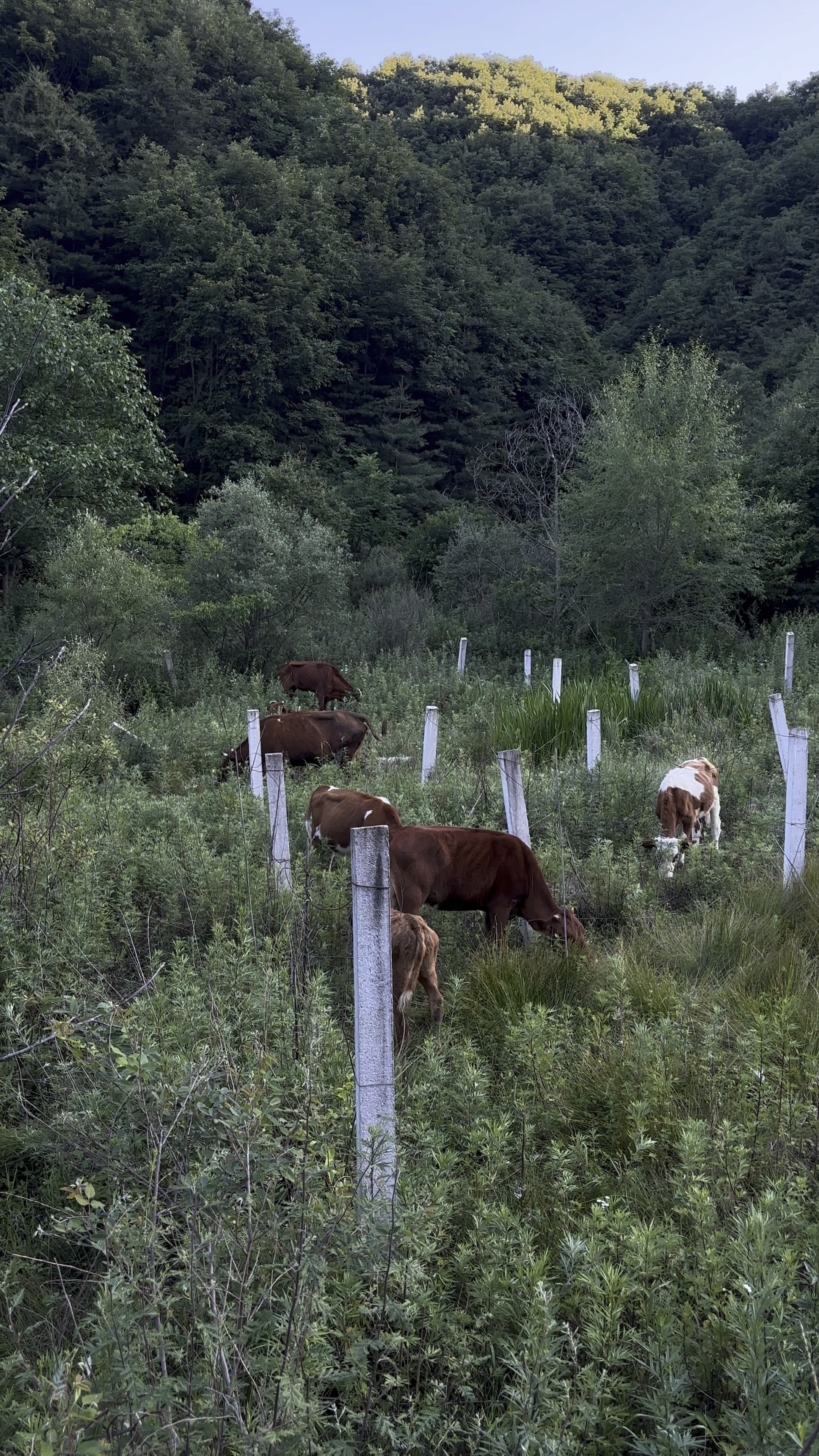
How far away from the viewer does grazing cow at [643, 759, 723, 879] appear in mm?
7066

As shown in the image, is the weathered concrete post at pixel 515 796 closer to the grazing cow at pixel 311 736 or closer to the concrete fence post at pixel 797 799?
the concrete fence post at pixel 797 799

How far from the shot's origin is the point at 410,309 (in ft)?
157

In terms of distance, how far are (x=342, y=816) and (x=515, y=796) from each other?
1.29 meters

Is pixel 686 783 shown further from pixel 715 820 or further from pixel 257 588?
pixel 257 588

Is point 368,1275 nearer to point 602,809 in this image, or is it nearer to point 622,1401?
point 622,1401

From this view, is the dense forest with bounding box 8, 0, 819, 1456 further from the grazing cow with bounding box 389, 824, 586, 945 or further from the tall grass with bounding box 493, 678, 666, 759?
the grazing cow with bounding box 389, 824, 586, 945

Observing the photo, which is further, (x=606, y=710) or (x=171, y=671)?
(x=171, y=671)

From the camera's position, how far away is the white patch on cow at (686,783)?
25.1 feet

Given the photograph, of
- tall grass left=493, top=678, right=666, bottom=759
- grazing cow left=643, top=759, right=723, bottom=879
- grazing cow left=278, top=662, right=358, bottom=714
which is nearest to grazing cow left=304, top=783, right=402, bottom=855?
grazing cow left=643, top=759, right=723, bottom=879

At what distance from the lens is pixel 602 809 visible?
26.8 feet

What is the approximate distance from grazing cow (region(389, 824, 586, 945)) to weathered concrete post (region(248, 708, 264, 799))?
2.58 meters

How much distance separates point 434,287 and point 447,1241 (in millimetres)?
52818

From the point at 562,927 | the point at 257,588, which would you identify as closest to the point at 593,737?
the point at 562,927

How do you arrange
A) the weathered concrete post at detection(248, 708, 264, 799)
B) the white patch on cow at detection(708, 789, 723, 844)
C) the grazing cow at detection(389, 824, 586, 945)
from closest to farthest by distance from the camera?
the grazing cow at detection(389, 824, 586, 945)
the white patch on cow at detection(708, 789, 723, 844)
the weathered concrete post at detection(248, 708, 264, 799)
